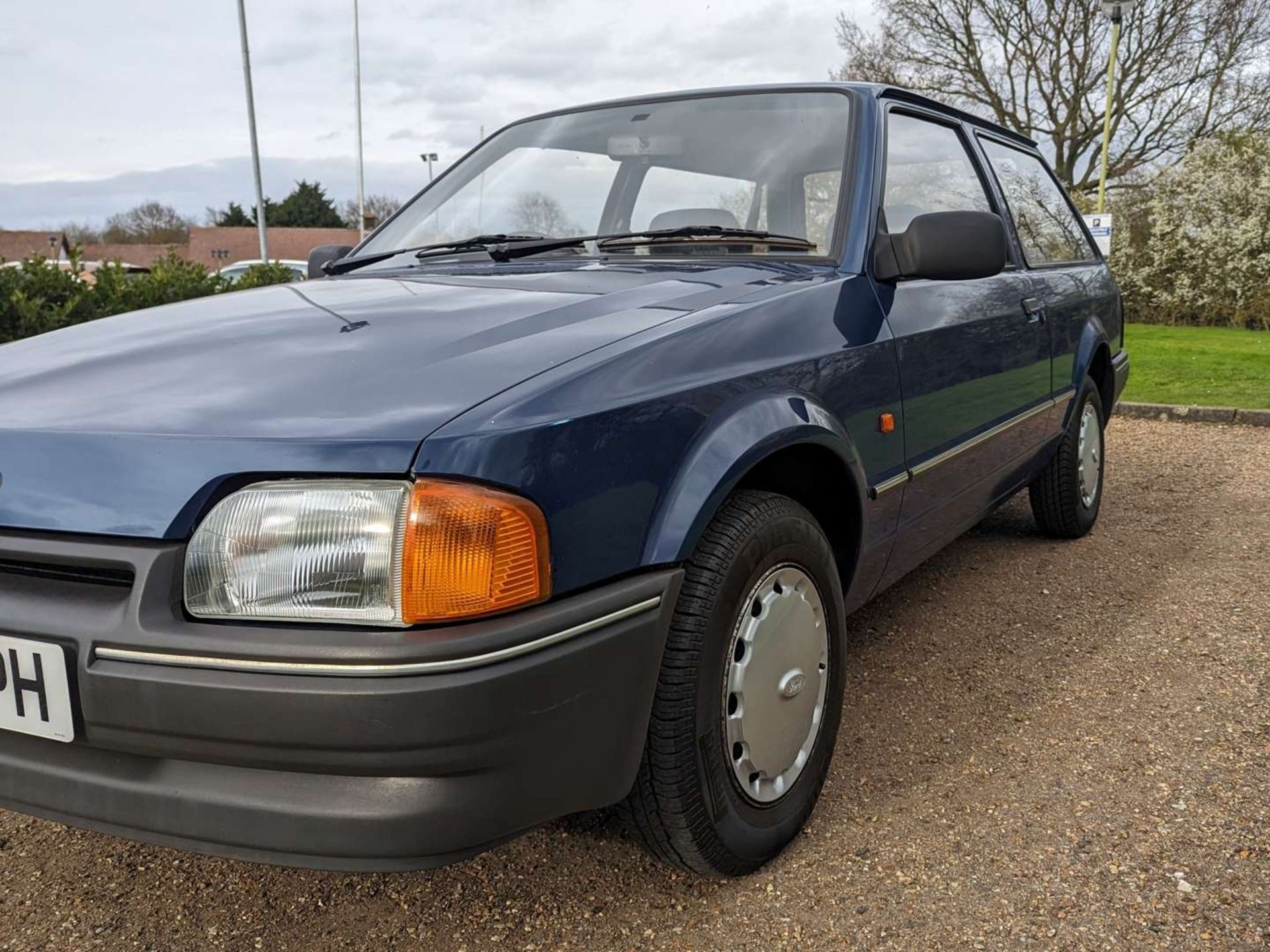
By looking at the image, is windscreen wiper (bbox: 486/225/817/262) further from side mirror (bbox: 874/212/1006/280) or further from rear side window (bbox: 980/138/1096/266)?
rear side window (bbox: 980/138/1096/266)

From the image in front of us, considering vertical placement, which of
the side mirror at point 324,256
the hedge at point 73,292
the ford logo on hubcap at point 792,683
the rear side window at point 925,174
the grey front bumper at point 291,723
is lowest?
the ford logo on hubcap at point 792,683

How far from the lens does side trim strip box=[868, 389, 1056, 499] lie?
2483 mm

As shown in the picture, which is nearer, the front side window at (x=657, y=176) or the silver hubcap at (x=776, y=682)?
the silver hubcap at (x=776, y=682)

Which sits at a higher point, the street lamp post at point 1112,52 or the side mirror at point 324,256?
the street lamp post at point 1112,52

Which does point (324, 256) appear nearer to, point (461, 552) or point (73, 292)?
point (461, 552)

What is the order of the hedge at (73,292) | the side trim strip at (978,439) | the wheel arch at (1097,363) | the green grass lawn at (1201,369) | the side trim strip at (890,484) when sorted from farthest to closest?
the green grass lawn at (1201,369) → the hedge at (73,292) → the wheel arch at (1097,363) → the side trim strip at (978,439) → the side trim strip at (890,484)

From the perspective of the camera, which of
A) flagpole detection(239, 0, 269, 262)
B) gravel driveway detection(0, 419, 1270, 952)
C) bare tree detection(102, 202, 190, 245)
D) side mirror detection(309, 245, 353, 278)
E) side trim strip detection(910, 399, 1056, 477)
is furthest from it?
bare tree detection(102, 202, 190, 245)

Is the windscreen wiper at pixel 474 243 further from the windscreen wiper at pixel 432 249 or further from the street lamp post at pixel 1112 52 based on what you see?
the street lamp post at pixel 1112 52

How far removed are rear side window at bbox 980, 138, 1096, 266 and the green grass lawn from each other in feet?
9.71

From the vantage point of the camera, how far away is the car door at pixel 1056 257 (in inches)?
148

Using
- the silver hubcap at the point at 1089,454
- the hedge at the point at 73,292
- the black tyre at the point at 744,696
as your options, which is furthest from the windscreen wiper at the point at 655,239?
the hedge at the point at 73,292

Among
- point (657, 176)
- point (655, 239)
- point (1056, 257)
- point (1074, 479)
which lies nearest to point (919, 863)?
point (655, 239)

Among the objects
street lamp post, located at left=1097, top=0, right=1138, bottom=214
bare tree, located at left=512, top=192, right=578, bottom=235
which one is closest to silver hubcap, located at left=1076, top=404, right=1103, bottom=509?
bare tree, located at left=512, top=192, right=578, bottom=235

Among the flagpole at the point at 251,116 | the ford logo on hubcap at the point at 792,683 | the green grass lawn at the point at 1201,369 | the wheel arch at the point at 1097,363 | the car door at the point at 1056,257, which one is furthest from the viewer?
the flagpole at the point at 251,116
